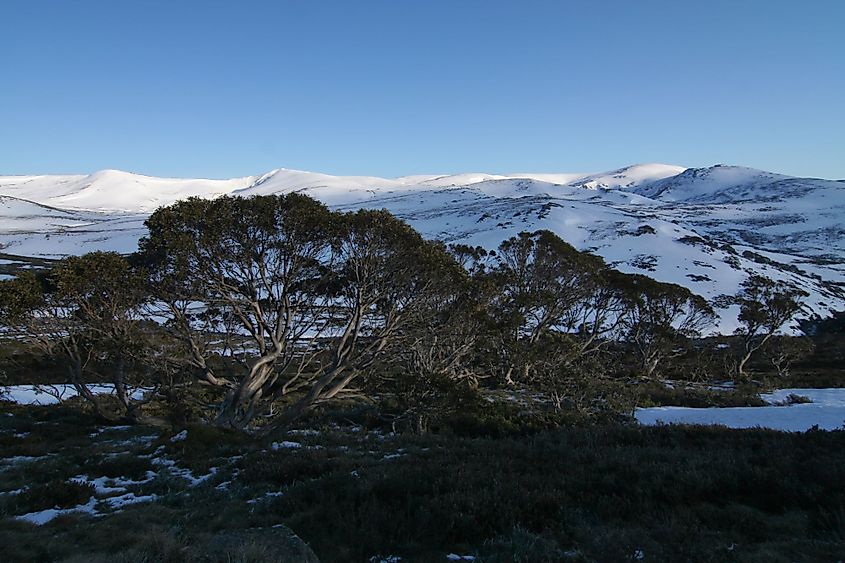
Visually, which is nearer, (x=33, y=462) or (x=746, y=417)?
(x=33, y=462)

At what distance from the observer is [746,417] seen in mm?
17188

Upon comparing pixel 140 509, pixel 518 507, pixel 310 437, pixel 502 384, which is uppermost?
pixel 518 507

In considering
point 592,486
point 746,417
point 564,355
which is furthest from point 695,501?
point 564,355

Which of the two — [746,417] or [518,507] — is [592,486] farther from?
[746,417]

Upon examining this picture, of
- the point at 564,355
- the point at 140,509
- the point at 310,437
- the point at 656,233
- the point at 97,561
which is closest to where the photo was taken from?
the point at 97,561

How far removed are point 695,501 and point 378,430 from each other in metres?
12.0

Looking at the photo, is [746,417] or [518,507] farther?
[746,417]

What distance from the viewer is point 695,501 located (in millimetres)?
6586

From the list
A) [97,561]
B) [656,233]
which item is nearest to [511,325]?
[97,561]

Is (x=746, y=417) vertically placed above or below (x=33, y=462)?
below

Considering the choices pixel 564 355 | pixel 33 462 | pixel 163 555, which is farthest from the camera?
pixel 564 355

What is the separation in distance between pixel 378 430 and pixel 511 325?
40.9 feet

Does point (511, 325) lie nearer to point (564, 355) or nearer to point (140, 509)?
point (564, 355)

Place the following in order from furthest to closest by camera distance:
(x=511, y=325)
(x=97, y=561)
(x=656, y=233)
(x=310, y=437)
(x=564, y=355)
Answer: (x=656, y=233), (x=511, y=325), (x=564, y=355), (x=310, y=437), (x=97, y=561)
